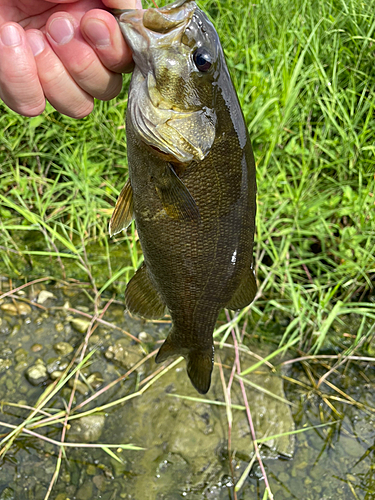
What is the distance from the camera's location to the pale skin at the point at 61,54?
126 centimetres

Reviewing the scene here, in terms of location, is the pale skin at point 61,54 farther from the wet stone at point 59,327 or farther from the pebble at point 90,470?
the pebble at point 90,470

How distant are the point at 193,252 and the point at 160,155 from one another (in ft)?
1.12

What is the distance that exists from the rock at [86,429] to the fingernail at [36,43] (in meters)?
1.88

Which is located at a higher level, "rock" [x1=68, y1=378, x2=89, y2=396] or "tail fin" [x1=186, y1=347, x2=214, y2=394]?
"tail fin" [x1=186, y1=347, x2=214, y2=394]

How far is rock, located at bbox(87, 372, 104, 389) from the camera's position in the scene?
99.7 inches

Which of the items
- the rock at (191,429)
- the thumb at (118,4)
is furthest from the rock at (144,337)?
the thumb at (118,4)

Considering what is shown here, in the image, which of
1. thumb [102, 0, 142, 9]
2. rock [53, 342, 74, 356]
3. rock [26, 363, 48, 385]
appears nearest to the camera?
thumb [102, 0, 142, 9]

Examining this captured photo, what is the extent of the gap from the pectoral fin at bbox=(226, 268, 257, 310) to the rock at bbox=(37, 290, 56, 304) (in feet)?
5.64

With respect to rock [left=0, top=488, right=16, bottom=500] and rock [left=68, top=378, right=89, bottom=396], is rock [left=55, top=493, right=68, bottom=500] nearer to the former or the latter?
rock [left=0, top=488, right=16, bottom=500]

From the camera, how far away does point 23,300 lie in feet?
9.41

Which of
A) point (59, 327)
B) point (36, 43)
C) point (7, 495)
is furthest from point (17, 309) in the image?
point (36, 43)

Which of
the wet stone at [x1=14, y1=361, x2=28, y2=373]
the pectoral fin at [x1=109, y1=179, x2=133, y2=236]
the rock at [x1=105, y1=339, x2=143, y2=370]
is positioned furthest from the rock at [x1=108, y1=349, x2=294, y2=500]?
the pectoral fin at [x1=109, y1=179, x2=133, y2=236]

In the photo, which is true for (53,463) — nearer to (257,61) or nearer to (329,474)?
(329,474)

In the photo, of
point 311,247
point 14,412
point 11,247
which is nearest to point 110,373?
point 14,412
